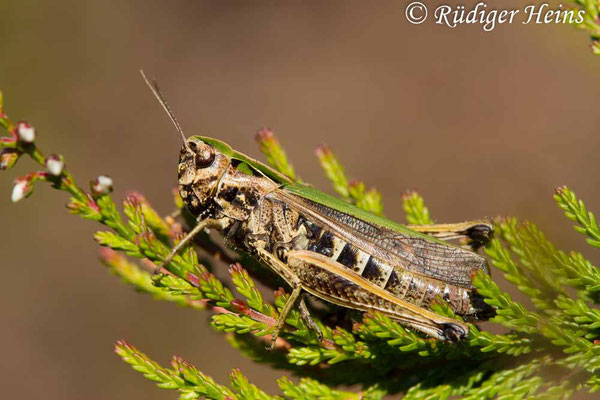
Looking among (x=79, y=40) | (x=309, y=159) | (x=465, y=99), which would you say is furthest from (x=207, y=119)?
(x=465, y=99)

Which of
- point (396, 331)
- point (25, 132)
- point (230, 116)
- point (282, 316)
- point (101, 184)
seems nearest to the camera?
point (25, 132)

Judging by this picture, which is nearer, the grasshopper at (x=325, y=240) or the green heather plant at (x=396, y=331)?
the green heather plant at (x=396, y=331)

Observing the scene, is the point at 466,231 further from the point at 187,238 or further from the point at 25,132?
the point at 25,132

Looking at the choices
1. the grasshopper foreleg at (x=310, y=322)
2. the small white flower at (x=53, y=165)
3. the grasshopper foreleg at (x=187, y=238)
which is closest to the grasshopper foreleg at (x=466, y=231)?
the grasshopper foreleg at (x=310, y=322)

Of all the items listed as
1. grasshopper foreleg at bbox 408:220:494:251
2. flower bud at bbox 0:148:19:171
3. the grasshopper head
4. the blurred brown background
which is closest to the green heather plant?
flower bud at bbox 0:148:19:171

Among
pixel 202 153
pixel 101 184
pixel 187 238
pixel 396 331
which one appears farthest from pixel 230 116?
pixel 396 331

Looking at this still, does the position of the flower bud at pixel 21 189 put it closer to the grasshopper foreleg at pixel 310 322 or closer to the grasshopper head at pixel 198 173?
the grasshopper head at pixel 198 173
